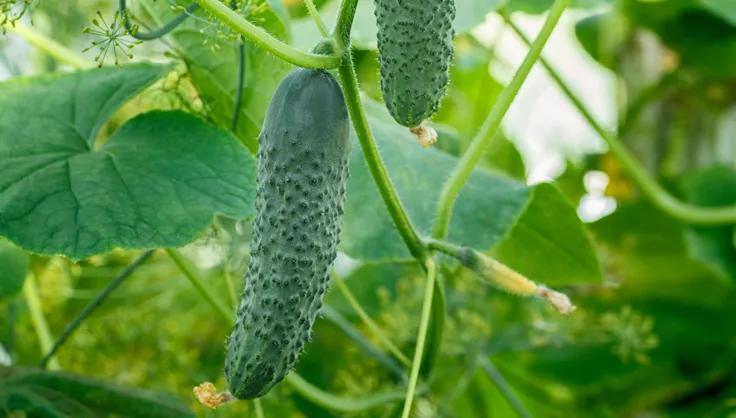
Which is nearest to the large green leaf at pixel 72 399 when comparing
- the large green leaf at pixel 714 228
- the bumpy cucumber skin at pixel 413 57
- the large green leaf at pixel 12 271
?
the large green leaf at pixel 12 271

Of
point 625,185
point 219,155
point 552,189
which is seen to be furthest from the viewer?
point 625,185

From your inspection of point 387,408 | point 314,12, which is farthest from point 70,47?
point 314,12

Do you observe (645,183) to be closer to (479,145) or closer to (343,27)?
(479,145)

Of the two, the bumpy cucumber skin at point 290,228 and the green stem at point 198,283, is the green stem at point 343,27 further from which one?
the green stem at point 198,283

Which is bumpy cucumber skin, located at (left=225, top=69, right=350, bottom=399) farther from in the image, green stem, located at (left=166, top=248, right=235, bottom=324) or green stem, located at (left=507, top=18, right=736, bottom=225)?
green stem, located at (left=507, top=18, right=736, bottom=225)

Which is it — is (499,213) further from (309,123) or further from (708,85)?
(708,85)

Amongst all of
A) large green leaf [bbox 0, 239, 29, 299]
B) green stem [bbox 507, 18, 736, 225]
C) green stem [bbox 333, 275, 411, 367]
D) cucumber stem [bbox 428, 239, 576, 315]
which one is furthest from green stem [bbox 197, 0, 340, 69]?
green stem [bbox 507, 18, 736, 225]

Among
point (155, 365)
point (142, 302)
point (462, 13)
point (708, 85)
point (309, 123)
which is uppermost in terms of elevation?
point (309, 123)
